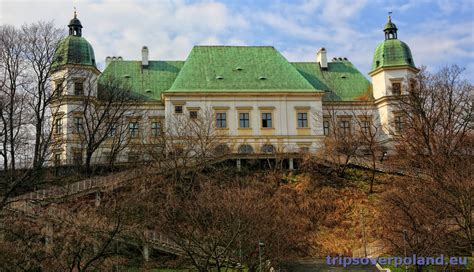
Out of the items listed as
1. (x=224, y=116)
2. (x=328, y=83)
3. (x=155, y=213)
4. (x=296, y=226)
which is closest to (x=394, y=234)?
(x=296, y=226)

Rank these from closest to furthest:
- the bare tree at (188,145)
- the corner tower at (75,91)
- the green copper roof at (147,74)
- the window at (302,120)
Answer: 1. the bare tree at (188,145)
2. the corner tower at (75,91)
3. the window at (302,120)
4. the green copper roof at (147,74)

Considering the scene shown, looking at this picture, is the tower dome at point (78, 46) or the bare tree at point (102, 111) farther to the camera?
the tower dome at point (78, 46)

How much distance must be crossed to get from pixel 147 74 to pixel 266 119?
13072mm

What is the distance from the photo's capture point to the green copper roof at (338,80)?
6188 cm

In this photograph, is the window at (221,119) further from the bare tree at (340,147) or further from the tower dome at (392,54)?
the tower dome at (392,54)

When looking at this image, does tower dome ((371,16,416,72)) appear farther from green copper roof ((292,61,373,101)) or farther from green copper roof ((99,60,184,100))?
green copper roof ((99,60,184,100))

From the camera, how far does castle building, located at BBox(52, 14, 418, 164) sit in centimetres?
5475

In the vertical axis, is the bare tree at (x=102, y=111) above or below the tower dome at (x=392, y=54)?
below

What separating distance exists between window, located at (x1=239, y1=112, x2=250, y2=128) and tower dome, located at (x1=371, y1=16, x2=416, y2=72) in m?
14.0

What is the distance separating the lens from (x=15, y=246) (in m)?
25.3

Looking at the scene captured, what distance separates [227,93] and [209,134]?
20.9 ft

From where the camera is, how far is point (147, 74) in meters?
61.5

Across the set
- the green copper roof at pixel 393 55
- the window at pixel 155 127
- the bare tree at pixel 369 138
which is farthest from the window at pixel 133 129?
the green copper roof at pixel 393 55

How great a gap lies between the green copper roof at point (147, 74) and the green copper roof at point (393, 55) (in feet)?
64.4
